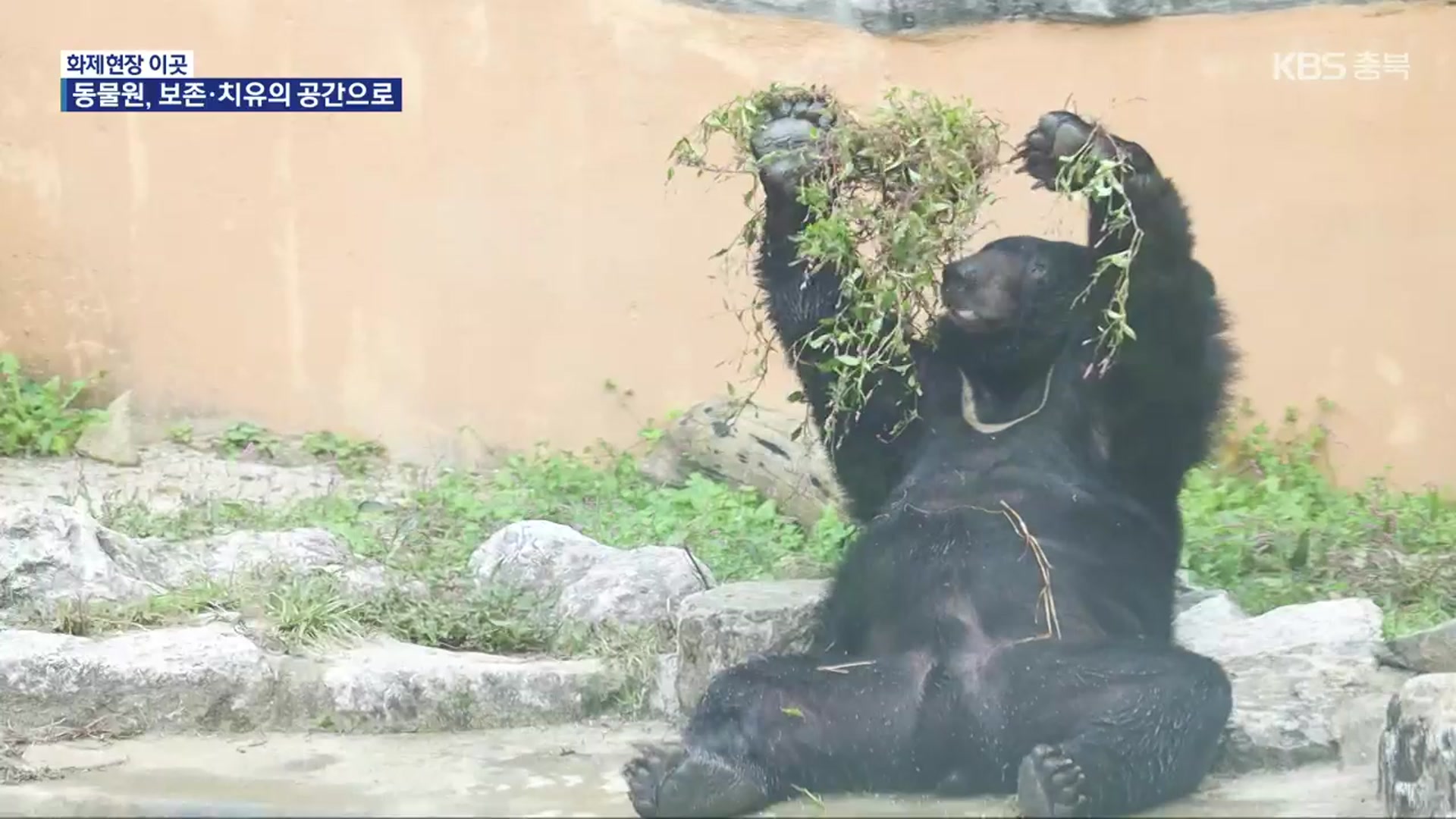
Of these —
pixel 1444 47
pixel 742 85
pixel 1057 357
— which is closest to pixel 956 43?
pixel 742 85

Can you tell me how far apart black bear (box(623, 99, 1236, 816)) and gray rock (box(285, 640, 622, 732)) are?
2.79 feet

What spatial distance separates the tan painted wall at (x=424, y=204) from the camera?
8.30 meters

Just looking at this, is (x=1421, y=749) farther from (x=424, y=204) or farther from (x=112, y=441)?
(x=112, y=441)

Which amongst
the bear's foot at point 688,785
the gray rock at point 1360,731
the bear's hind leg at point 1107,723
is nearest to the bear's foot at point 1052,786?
the bear's hind leg at point 1107,723

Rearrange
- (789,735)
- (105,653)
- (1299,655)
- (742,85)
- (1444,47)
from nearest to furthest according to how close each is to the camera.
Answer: (789,735) → (1299,655) → (105,653) → (1444,47) → (742,85)

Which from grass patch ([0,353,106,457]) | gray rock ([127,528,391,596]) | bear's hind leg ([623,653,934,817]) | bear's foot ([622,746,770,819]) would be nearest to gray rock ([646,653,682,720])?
bear's hind leg ([623,653,934,817])

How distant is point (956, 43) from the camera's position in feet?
26.6

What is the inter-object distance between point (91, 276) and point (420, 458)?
71.5 inches

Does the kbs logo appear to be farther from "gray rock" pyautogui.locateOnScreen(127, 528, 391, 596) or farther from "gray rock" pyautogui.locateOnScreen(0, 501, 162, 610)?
"gray rock" pyautogui.locateOnScreen(0, 501, 162, 610)

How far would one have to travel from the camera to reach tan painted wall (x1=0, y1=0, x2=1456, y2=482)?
8297mm

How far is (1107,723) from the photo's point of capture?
4004 millimetres

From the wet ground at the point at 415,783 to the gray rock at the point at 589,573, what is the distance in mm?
584

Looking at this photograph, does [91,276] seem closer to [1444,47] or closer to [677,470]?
[677,470]

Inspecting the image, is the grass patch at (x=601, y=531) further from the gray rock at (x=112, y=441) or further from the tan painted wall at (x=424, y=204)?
the tan painted wall at (x=424, y=204)
